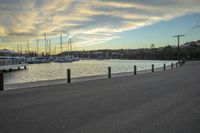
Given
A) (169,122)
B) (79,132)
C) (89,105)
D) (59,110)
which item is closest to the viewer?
(79,132)

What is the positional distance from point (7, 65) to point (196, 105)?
A: 77174 millimetres

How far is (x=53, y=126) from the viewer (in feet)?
25.1

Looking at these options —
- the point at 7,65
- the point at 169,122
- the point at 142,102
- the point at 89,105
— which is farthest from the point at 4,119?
the point at 7,65

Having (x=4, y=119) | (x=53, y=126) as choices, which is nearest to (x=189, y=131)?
(x=53, y=126)

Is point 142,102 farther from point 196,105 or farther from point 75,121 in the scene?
point 75,121

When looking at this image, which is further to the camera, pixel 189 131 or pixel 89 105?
pixel 89 105

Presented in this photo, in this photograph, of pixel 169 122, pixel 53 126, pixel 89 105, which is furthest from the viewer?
pixel 89 105

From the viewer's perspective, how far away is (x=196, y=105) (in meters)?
11.1

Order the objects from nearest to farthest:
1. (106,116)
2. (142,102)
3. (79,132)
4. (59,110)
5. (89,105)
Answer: (79,132) → (106,116) → (59,110) → (89,105) → (142,102)

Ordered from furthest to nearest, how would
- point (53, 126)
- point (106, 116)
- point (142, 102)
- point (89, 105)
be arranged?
point (142, 102) < point (89, 105) < point (106, 116) < point (53, 126)

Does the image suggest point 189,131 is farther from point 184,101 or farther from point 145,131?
point 184,101

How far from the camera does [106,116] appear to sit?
897 centimetres

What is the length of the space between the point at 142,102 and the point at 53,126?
490 cm

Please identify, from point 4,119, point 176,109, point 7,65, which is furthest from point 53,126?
point 7,65
